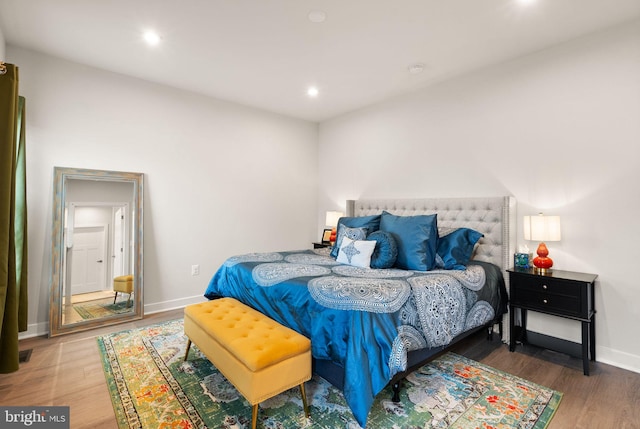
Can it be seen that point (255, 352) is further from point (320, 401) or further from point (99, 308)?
point (99, 308)

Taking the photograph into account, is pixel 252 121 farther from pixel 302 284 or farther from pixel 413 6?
pixel 302 284

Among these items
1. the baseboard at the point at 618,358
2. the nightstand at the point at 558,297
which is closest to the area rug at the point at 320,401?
the nightstand at the point at 558,297

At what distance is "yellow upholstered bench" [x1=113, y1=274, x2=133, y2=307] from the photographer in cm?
342

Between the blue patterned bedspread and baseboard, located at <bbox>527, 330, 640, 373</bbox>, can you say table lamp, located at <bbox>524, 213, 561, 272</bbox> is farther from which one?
baseboard, located at <bbox>527, 330, 640, 373</bbox>

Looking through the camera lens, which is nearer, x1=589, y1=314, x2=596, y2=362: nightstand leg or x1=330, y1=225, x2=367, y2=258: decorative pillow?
x1=589, y1=314, x2=596, y2=362: nightstand leg

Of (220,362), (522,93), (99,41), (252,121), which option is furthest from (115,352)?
(522,93)

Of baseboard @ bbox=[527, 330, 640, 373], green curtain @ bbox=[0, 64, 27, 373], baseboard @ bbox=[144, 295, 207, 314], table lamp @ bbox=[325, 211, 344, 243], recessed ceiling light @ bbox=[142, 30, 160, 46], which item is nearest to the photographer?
green curtain @ bbox=[0, 64, 27, 373]

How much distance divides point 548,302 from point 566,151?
134 centimetres

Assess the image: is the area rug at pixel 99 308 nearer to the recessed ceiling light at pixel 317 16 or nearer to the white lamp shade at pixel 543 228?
the recessed ceiling light at pixel 317 16

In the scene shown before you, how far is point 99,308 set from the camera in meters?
3.33

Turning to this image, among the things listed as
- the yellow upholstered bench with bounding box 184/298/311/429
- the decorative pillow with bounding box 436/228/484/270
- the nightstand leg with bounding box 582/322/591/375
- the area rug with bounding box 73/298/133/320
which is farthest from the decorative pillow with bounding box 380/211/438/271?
the area rug with bounding box 73/298/133/320

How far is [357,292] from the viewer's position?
1911mm

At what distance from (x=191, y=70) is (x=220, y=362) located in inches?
117

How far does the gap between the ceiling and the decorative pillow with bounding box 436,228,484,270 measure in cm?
174
